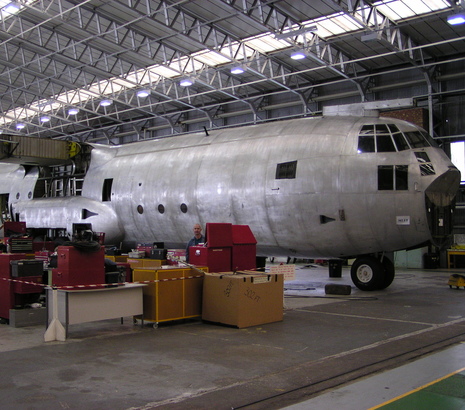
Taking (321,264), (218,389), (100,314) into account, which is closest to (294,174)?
(100,314)

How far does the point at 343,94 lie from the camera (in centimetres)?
2772

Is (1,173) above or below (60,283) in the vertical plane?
above

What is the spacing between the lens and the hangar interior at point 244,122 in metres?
6.04

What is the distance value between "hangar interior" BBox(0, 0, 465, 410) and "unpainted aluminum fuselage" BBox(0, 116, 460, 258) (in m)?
0.90

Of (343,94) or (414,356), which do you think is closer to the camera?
(414,356)

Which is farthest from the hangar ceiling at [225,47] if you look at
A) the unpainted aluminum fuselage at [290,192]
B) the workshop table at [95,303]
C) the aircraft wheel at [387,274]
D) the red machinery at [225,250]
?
the workshop table at [95,303]

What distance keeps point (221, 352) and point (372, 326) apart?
3.38 meters

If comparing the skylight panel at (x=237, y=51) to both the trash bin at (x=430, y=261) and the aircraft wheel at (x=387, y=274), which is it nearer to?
the trash bin at (x=430, y=261)

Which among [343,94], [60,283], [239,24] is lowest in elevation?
[60,283]

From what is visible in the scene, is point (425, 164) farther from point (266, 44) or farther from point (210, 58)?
point (210, 58)

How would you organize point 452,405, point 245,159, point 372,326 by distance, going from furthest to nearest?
1. point 245,159
2. point 372,326
3. point 452,405

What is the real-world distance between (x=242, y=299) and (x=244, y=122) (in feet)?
78.8

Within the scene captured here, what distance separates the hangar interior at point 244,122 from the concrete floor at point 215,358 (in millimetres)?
31

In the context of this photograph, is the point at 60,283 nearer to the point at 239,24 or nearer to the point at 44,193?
the point at 44,193
